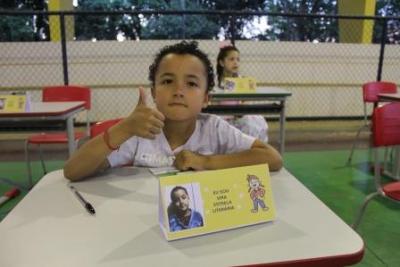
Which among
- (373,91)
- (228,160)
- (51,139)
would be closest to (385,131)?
(228,160)

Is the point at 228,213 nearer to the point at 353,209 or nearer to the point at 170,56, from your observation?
the point at 170,56

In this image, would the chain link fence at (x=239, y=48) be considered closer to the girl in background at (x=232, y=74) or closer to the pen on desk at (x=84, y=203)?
the girl in background at (x=232, y=74)

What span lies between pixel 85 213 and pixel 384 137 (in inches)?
55.4

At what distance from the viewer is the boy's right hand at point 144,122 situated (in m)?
0.88

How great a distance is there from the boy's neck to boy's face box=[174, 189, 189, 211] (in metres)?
0.50

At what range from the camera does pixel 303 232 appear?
70 cm

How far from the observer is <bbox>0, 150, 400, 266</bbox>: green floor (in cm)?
192

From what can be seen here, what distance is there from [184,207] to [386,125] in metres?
1.35

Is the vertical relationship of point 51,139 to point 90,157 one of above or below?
below

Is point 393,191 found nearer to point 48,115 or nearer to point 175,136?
point 175,136

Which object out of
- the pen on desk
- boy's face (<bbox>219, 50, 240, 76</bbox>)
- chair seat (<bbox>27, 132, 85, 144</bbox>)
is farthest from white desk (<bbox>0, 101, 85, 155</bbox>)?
boy's face (<bbox>219, 50, 240, 76</bbox>)

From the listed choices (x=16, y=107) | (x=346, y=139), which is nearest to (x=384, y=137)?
(x=16, y=107)

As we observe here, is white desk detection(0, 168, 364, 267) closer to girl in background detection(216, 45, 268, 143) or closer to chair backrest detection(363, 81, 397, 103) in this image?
girl in background detection(216, 45, 268, 143)

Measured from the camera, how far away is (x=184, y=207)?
0.67 metres
